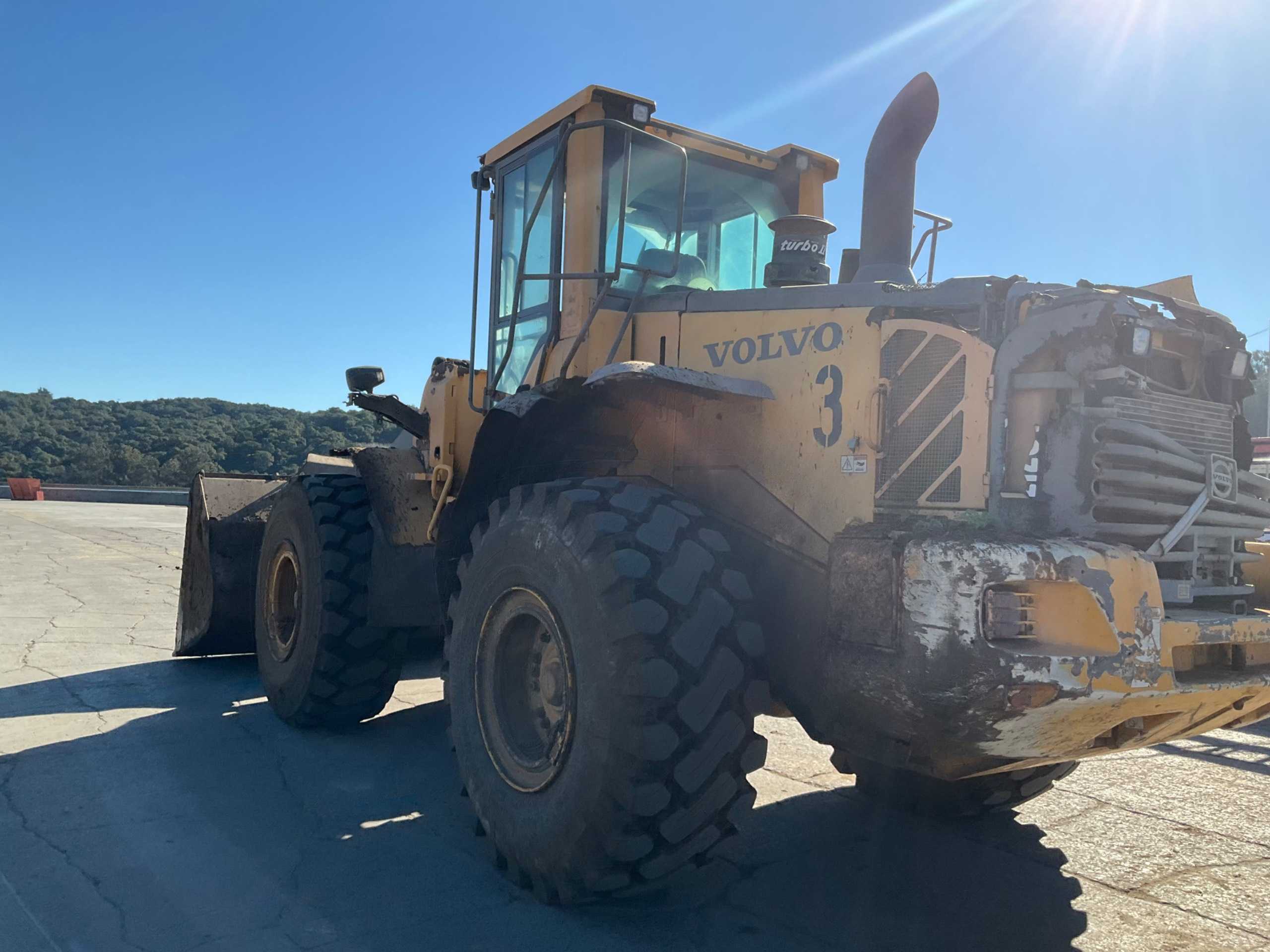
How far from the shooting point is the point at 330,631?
17.3 ft

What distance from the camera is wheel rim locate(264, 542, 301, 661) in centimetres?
588

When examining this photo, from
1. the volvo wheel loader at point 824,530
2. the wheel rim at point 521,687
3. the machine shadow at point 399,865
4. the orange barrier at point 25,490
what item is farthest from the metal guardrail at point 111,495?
the wheel rim at point 521,687

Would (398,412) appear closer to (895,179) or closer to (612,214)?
(612,214)

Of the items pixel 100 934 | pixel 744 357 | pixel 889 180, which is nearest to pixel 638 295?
pixel 744 357

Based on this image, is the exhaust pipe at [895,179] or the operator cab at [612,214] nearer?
the exhaust pipe at [895,179]

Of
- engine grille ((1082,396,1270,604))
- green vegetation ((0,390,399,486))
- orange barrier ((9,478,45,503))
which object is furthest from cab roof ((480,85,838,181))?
orange barrier ((9,478,45,503))

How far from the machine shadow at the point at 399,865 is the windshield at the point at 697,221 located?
2466 mm

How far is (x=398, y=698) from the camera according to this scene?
21.1ft

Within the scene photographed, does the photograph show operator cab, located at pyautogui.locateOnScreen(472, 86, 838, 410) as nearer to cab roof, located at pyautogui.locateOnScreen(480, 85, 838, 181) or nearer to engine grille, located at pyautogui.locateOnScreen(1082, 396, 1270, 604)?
cab roof, located at pyautogui.locateOnScreen(480, 85, 838, 181)

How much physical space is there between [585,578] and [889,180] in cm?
231

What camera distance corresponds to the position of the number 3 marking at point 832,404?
10.8 feet

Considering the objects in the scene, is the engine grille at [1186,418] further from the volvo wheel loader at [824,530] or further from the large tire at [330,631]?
the large tire at [330,631]

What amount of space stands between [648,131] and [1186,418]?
2692 mm

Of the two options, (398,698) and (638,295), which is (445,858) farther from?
(398,698)
